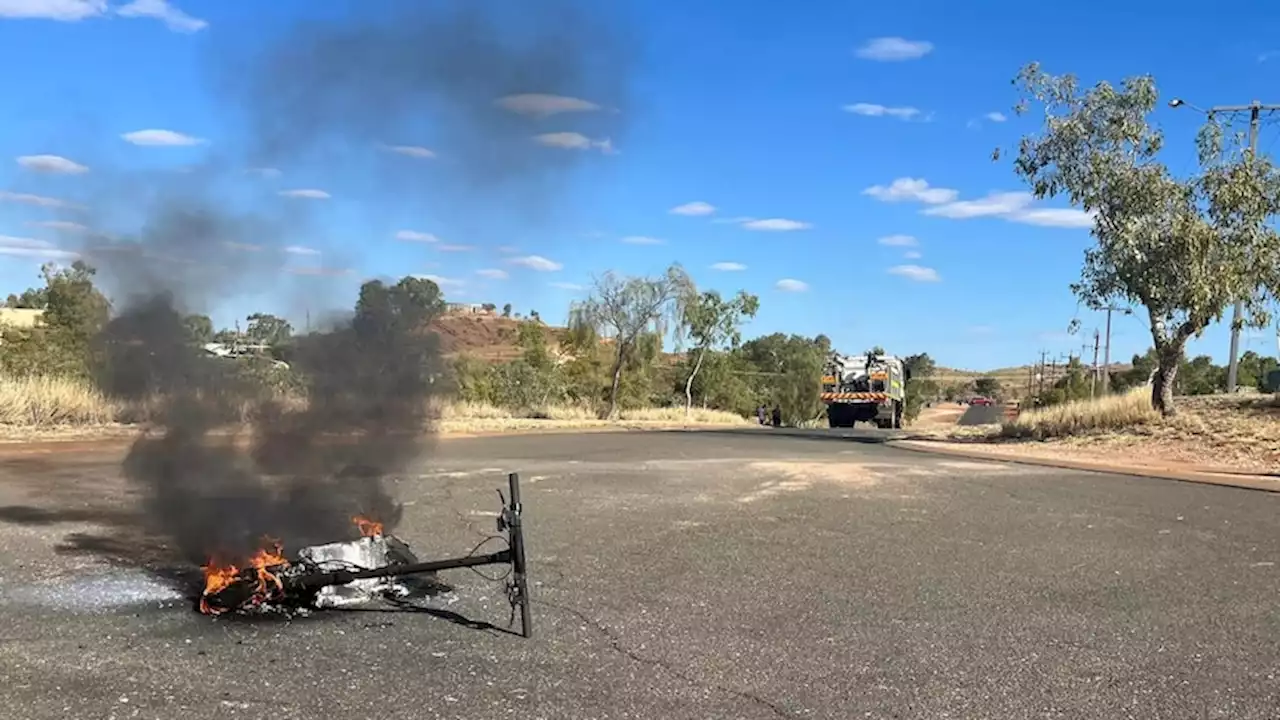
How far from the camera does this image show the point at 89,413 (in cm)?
1991

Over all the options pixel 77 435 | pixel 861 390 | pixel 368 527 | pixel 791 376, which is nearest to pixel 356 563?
pixel 368 527

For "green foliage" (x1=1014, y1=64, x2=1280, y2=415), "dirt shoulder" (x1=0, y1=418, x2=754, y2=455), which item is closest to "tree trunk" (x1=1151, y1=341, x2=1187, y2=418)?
"green foliage" (x1=1014, y1=64, x2=1280, y2=415)

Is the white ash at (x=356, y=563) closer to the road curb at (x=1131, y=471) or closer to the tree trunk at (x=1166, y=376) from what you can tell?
the road curb at (x=1131, y=471)

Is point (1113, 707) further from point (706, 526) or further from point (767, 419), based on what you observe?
point (767, 419)

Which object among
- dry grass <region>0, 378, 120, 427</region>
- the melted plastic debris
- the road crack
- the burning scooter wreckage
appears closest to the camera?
the road crack

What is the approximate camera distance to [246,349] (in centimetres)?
695

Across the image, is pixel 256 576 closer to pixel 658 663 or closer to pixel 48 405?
pixel 658 663

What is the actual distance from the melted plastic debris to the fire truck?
34109 millimetres

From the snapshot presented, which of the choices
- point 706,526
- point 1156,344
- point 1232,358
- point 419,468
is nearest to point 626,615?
point 706,526

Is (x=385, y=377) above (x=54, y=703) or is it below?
above

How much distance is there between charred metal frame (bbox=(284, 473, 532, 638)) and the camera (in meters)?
5.71

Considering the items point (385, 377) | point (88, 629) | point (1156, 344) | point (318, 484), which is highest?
point (1156, 344)

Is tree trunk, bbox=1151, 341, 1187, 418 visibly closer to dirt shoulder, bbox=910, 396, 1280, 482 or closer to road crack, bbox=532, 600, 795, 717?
dirt shoulder, bbox=910, 396, 1280, 482

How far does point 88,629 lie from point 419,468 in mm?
8699
